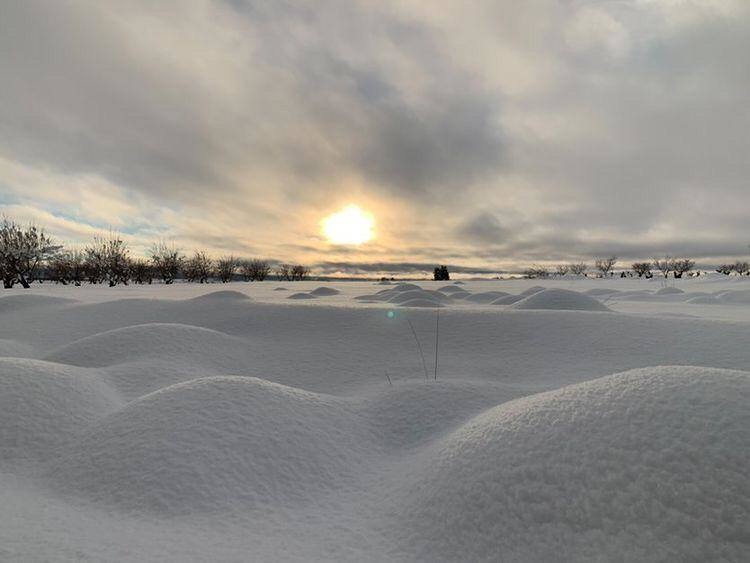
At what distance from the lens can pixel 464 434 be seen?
70.8 inches

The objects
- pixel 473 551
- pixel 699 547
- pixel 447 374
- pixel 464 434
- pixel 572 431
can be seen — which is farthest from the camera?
pixel 447 374

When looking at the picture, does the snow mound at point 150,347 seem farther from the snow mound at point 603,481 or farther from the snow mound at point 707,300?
the snow mound at point 707,300

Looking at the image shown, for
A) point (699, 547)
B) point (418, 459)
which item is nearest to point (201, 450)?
point (418, 459)

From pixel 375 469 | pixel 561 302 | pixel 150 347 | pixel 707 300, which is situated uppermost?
pixel 561 302

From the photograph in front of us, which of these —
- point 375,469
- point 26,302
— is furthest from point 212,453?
point 26,302

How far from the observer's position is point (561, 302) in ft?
20.9

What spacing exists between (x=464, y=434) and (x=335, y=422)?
2.59 feet

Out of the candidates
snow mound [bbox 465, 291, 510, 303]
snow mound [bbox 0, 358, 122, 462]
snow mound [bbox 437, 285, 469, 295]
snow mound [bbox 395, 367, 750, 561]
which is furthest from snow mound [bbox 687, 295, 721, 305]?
snow mound [bbox 0, 358, 122, 462]

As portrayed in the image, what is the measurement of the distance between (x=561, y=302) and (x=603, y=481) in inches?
224

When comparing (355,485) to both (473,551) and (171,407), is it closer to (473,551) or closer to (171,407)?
(473,551)

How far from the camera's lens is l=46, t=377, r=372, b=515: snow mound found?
60.8 inches

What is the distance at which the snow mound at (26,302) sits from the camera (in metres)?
6.43

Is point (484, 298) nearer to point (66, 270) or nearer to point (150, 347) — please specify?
point (150, 347)

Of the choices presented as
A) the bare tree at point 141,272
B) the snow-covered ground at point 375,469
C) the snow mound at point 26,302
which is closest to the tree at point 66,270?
the bare tree at point 141,272
